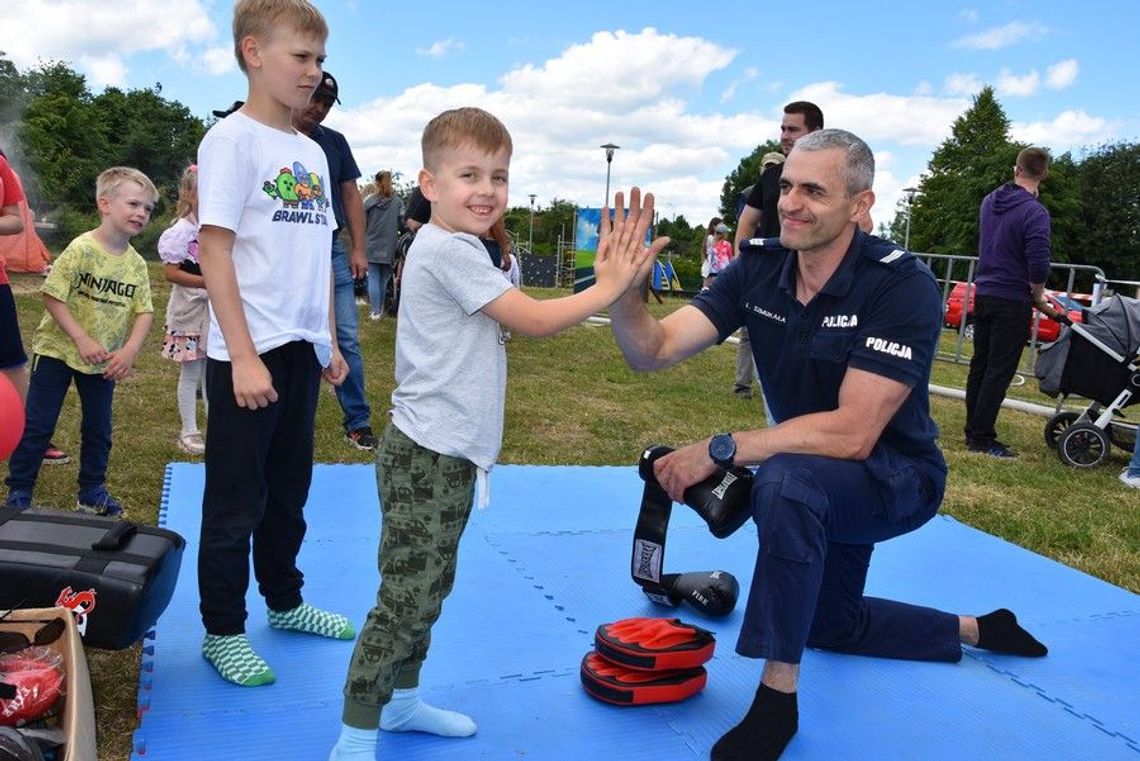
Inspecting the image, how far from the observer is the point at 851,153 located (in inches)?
100

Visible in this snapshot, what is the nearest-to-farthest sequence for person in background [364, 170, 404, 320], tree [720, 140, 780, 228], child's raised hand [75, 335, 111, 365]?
child's raised hand [75, 335, 111, 365]
person in background [364, 170, 404, 320]
tree [720, 140, 780, 228]

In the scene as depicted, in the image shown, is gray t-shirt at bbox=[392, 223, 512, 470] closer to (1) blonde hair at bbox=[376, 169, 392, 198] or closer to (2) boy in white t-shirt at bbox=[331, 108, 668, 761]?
(2) boy in white t-shirt at bbox=[331, 108, 668, 761]

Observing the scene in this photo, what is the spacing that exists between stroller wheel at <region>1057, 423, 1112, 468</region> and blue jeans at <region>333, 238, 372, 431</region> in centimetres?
478

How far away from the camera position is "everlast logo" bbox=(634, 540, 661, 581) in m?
2.95

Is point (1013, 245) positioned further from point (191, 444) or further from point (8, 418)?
point (8, 418)

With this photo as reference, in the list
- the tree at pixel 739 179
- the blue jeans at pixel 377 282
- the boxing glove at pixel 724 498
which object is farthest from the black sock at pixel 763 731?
the tree at pixel 739 179

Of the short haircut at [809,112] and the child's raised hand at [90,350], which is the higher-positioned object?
the short haircut at [809,112]

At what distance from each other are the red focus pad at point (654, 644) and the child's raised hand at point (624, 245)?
1.05 metres

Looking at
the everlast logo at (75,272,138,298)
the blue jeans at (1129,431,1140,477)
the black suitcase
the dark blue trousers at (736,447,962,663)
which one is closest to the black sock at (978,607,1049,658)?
the dark blue trousers at (736,447,962,663)

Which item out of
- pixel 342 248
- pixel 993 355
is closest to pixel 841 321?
pixel 342 248

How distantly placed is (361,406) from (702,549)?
7.82 ft

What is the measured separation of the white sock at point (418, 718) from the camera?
2.19 meters

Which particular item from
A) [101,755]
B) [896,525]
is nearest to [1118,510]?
[896,525]

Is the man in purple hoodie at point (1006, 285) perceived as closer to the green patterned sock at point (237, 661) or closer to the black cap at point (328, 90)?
the black cap at point (328, 90)
